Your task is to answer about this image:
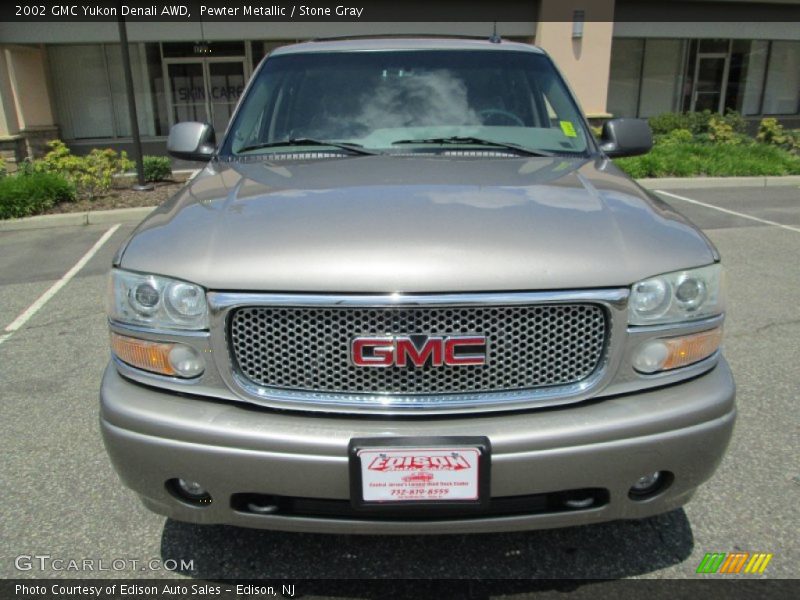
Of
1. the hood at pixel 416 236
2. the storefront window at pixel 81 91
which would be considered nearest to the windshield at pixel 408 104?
the hood at pixel 416 236

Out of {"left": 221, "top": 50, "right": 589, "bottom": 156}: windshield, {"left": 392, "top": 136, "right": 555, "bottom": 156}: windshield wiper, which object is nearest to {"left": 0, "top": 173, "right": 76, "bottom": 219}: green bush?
{"left": 221, "top": 50, "right": 589, "bottom": 156}: windshield

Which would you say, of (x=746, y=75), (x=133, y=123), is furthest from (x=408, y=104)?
(x=746, y=75)

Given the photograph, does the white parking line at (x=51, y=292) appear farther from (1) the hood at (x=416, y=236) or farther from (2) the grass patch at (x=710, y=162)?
(2) the grass patch at (x=710, y=162)

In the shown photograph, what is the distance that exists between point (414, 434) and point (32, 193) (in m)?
8.97

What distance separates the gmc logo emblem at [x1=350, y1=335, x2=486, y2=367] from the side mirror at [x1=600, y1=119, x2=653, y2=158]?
1963 mm

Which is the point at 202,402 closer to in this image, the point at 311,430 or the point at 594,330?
the point at 311,430

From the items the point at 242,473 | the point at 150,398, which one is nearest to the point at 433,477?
the point at 242,473

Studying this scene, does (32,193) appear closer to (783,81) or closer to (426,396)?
(426,396)

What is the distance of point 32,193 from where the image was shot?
8.98 meters

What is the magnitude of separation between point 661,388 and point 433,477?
2.43ft

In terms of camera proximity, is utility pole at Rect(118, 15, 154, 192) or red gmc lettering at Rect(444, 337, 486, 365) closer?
red gmc lettering at Rect(444, 337, 486, 365)

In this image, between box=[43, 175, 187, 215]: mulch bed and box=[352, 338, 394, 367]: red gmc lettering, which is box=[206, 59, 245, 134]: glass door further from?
box=[352, 338, 394, 367]: red gmc lettering

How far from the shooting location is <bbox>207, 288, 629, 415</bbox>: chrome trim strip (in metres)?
1.82

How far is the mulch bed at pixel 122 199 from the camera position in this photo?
9211 millimetres
